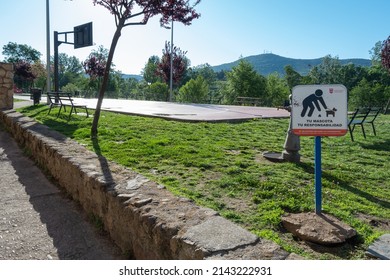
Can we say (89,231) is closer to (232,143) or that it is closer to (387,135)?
(232,143)

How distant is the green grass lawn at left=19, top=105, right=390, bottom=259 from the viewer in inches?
102

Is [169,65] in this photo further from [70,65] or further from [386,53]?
[70,65]

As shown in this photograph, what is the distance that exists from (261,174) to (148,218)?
1949 mm

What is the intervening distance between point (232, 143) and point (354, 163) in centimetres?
198

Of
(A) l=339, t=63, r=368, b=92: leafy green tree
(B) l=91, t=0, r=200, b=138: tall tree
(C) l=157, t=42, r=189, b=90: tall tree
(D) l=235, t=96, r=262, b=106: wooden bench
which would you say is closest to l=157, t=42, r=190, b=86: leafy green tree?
(C) l=157, t=42, r=189, b=90: tall tree

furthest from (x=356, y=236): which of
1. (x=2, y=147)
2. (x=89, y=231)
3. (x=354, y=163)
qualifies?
(x=2, y=147)

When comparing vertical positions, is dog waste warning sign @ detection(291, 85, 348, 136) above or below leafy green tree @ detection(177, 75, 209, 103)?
below

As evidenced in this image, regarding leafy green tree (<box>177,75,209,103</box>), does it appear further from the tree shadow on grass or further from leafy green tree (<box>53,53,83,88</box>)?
leafy green tree (<box>53,53,83,88</box>)

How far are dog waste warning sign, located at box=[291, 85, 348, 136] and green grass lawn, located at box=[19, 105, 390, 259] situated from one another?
73cm

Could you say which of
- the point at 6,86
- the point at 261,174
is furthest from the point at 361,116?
the point at 6,86

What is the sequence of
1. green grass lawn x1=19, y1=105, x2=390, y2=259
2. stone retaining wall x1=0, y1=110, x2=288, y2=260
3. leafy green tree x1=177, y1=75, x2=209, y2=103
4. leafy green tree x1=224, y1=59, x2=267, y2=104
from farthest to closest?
leafy green tree x1=224, y1=59, x2=267, y2=104
leafy green tree x1=177, y1=75, x2=209, y2=103
green grass lawn x1=19, y1=105, x2=390, y2=259
stone retaining wall x1=0, y1=110, x2=288, y2=260

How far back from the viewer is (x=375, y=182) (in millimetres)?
3863

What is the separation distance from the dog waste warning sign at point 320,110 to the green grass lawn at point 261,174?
73 cm

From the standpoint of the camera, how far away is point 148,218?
89.7 inches
